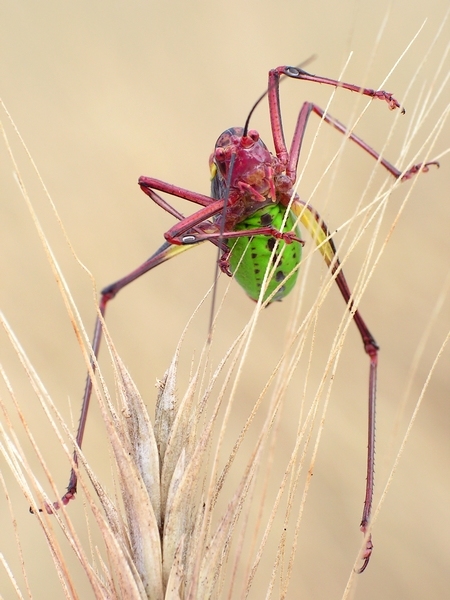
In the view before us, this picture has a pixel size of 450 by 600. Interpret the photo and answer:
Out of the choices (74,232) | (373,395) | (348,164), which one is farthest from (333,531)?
(74,232)

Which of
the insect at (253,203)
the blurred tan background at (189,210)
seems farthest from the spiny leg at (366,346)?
the blurred tan background at (189,210)

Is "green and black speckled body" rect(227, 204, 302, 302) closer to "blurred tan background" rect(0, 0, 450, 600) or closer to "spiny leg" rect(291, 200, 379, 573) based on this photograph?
"spiny leg" rect(291, 200, 379, 573)

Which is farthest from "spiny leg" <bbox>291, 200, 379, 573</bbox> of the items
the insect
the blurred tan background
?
the blurred tan background

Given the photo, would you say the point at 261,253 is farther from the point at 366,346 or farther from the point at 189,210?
the point at 189,210

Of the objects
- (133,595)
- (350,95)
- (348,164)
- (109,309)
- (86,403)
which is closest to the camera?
(133,595)

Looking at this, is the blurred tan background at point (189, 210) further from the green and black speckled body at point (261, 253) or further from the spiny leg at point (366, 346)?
the green and black speckled body at point (261, 253)

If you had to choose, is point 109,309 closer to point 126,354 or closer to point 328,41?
point 126,354
